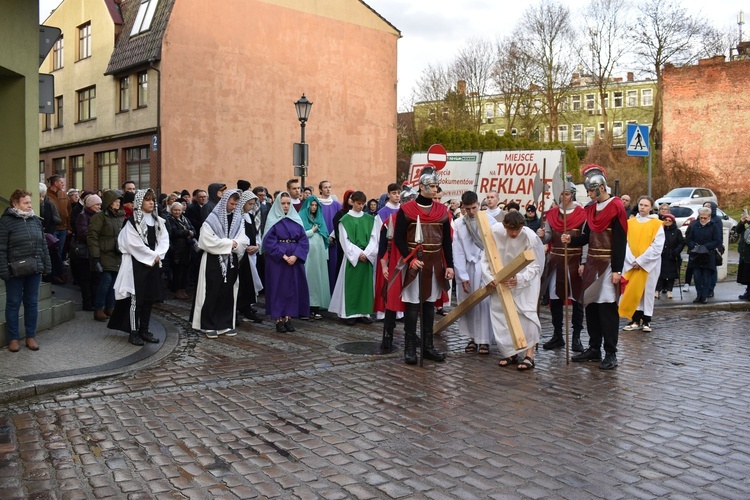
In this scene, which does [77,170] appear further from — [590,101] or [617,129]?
[617,129]

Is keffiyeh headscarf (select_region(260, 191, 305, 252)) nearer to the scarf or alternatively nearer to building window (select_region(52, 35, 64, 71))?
the scarf

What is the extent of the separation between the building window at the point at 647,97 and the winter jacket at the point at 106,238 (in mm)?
63232

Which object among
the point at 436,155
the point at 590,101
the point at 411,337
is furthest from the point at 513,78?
the point at 411,337

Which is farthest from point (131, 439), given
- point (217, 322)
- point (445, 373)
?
point (217, 322)

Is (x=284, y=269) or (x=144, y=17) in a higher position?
(x=144, y=17)

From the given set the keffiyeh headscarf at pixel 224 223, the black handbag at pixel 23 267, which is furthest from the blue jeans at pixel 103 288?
the black handbag at pixel 23 267

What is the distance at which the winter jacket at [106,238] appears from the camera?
33.3ft

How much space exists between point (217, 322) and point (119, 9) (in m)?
25.1

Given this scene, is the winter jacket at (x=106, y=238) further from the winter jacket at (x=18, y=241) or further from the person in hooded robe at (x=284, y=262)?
the person in hooded robe at (x=284, y=262)

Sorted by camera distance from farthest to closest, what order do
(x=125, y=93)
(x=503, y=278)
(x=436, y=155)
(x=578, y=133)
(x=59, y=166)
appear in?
(x=578, y=133)
(x=59, y=166)
(x=125, y=93)
(x=436, y=155)
(x=503, y=278)

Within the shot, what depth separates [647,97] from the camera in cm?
6575

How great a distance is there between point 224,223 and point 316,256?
2.07 metres

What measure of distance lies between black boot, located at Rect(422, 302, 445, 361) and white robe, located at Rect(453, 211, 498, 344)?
664mm

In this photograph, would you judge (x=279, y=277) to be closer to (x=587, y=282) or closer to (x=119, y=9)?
(x=587, y=282)
